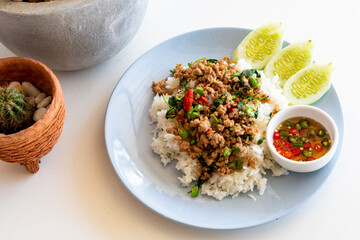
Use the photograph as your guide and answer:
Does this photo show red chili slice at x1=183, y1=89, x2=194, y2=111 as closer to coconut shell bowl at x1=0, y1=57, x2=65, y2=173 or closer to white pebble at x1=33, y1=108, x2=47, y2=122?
coconut shell bowl at x1=0, y1=57, x2=65, y2=173

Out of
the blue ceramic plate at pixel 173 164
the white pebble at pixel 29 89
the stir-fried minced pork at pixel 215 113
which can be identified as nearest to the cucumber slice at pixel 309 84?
the blue ceramic plate at pixel 173 164

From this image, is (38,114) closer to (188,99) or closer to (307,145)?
(188,99)

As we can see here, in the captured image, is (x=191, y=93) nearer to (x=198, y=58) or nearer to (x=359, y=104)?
(x=198, y=58)

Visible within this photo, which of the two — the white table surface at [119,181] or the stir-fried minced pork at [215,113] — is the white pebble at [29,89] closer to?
the white table surface at [119,181]

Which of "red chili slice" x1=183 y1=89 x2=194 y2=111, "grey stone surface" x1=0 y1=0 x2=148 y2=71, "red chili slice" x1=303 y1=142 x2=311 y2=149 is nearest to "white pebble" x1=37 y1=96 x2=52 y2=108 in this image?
"grey stone surface" x1=0 y1=0 x2=148 y2=71

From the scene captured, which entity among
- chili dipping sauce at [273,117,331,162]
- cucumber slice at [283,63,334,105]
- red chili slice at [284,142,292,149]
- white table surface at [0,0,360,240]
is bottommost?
white table surface at [0,0,360,240]

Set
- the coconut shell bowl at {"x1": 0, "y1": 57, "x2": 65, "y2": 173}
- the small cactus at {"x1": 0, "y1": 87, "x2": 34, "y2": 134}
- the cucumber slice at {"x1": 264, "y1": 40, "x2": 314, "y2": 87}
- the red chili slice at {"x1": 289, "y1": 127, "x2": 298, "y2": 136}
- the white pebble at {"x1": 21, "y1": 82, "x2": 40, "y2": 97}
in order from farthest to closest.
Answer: the cucumber slice at {"x1": 264, "y1": 40, "x2": 314, "y2": 87} < the white pebble at {"x1": 21, "y1": 82, "x2": 40, "y2": 97} < the red chili slice at {"x1": 289, "y1": 127, "x2": 298, "y2": 136} < the small cactus at {"x1": 0, "y1": 87, "x2": 34, "y2": 134} < the coconut shell bowl at {"x1": 0, "y1": 57, "x2": 65, "y2": 173}

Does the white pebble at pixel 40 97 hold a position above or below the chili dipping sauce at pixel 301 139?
below
